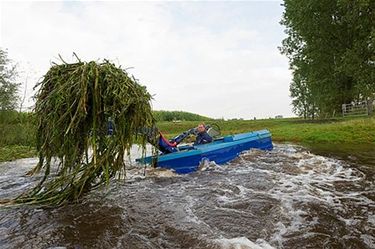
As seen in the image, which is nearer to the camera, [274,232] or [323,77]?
[274,232]

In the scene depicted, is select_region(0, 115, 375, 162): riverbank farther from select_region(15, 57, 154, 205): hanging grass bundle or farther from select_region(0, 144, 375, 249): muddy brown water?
select_region(15, 57, 154, 205): hanging grass bundle

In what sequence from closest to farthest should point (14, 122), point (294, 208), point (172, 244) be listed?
point (172, 244), point (294, 208), point (14, 122)

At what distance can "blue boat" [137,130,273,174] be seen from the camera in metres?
8.87

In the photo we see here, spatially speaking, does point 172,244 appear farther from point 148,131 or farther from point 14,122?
point 14,122

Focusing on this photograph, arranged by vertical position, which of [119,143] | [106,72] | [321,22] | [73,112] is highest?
[321,22]

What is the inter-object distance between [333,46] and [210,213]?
23011 mm

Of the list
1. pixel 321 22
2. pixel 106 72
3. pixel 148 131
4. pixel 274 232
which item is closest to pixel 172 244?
pixel 274 232

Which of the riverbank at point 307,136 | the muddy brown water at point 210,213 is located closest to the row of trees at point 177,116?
the riverbank at point 307,136

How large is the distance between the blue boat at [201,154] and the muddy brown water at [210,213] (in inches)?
11.4

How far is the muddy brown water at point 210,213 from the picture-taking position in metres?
4.48

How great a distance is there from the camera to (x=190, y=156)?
9.05 m

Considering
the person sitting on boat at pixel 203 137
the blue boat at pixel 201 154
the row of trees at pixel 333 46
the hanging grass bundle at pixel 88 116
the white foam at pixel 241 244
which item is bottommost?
the white foam at pixel 241 244

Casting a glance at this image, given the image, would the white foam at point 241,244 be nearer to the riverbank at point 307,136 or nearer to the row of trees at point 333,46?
the riverbank at point 307,136

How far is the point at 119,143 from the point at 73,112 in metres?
0.84
